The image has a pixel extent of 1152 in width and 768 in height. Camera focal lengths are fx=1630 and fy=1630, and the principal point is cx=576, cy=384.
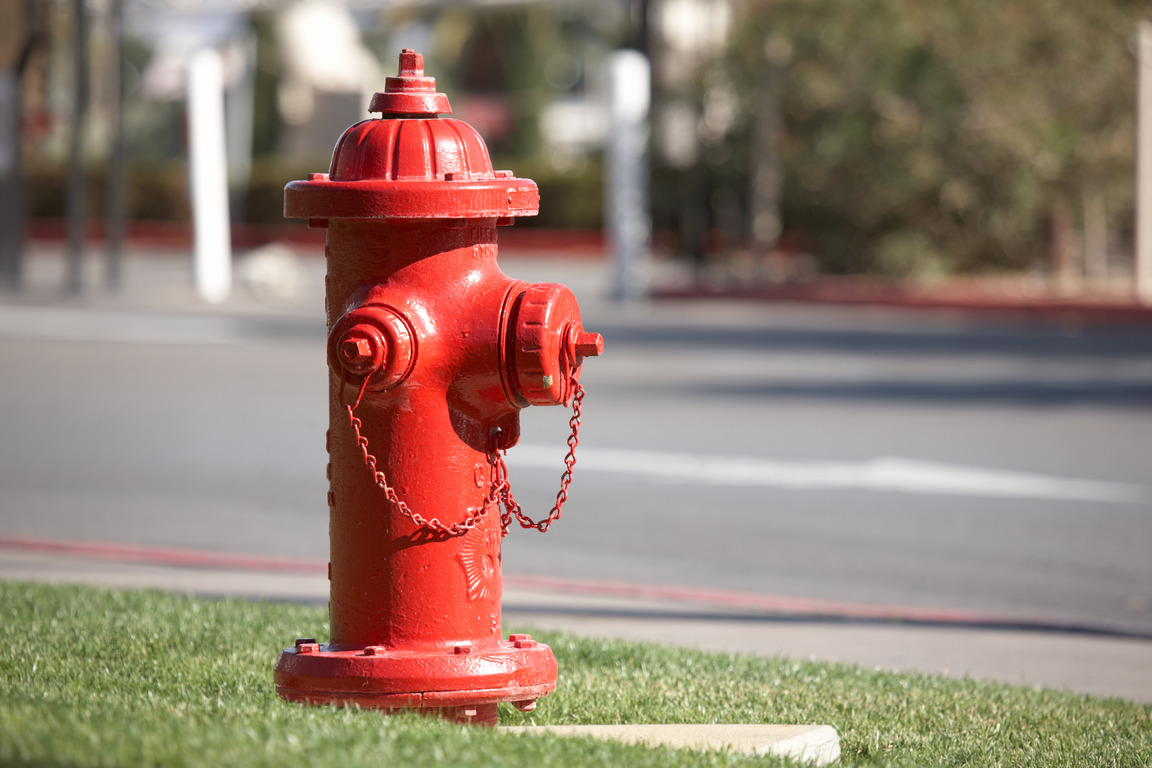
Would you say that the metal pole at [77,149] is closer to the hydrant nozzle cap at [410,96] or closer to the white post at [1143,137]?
the white post at [1143,137]

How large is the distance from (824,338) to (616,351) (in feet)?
8.78

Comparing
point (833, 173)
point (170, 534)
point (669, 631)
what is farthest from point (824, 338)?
point (669, 631)

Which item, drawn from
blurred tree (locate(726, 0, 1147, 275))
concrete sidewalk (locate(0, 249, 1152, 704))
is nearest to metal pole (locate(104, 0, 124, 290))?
blurred tree (locate(726, 0, 1147, 275))

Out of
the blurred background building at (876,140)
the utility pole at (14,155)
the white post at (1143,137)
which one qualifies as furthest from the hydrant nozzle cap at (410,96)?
the utility pole at (14,155)

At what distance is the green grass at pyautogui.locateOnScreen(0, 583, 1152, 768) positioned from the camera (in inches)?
137

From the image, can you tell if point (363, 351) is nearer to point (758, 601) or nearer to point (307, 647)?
point (307, 647)

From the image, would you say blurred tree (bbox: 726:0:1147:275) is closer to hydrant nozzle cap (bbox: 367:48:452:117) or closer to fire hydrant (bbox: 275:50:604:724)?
hydrant nozzle cap (bbox: 367:48:452:117)

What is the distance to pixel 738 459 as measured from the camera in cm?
1077

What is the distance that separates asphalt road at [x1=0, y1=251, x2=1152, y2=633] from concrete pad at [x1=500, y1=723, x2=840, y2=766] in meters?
2.98

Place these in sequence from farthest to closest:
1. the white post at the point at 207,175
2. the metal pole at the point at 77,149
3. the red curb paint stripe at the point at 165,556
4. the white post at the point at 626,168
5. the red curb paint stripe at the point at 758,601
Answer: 1. the white post at the point at 207,175
2. the metal pole at the point at 77,149
3. the white post at the point at 626,168
4. the red curb paint stripe at the point at 165,556
5. the red curb paint stripe at the point at 758,601

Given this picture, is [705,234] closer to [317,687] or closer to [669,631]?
[669,631]

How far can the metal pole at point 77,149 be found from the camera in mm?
22969

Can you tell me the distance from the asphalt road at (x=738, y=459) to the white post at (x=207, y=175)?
4.89 meters

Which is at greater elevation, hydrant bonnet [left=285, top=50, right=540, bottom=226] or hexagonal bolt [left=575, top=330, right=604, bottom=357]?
hydrant bonnet [left=285, top=50, right=540, bottom=226]
